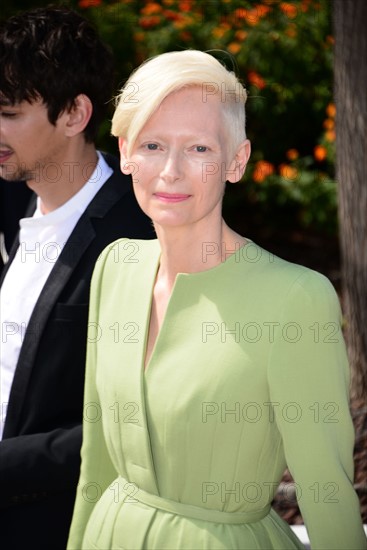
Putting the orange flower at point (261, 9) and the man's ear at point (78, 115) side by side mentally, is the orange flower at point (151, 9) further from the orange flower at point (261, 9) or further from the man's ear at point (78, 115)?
the man's ear at point (78, 115)

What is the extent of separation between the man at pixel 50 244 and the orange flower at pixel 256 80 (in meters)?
5.10

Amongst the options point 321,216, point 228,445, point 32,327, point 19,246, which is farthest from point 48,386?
point 321,216

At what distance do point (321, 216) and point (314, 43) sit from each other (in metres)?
1.51

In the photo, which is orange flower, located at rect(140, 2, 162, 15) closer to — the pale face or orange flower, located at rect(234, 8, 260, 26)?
orange flower, located at rect(234, 8, 260, 26)

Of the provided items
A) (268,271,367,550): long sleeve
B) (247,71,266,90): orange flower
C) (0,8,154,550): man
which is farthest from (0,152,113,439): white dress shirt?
(247,71,266,90): orange flower

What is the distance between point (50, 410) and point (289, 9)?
6.05m

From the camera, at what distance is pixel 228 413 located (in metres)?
2.37

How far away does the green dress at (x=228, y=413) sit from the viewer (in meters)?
2.33

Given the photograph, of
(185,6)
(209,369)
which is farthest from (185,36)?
(209,369)

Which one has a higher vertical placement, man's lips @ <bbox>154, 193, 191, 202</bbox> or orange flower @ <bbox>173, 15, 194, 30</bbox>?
orange flower @ <bbox>173, 15, 194, 30</bbox>

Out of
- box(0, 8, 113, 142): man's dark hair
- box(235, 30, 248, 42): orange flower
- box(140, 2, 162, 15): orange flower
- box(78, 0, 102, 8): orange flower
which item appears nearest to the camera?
box(0, 8, 113, 142): man's dark hair

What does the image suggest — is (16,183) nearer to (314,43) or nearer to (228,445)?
(228,445)

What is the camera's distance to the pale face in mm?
2418

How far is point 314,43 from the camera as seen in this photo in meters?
8.84
